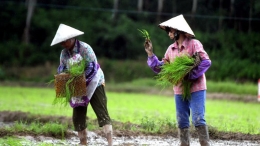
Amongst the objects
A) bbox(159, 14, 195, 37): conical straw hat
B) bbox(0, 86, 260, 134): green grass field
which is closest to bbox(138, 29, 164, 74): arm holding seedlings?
bbox(159, 14, 195, 37): conical straw hat

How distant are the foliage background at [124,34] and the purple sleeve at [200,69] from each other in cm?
2067

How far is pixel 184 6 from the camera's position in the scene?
113 ft

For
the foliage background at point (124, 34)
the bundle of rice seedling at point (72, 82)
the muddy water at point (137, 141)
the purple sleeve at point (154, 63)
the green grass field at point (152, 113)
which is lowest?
the muddy water at point (137, 141)

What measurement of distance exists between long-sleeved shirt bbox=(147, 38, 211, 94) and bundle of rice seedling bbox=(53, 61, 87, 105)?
0.93m

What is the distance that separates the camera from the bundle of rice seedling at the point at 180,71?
7.16 m

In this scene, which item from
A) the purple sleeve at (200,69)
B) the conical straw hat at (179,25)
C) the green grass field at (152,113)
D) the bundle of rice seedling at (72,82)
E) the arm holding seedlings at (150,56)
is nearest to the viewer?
the purple sleeve at (200,69)

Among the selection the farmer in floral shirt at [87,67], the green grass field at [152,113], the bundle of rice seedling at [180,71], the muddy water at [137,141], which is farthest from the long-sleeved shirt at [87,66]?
the green grass field at [152,113]

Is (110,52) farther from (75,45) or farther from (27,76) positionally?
(75,45)

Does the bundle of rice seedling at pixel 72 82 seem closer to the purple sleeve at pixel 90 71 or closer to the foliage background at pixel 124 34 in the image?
the purple sleeve at pixel 90 71

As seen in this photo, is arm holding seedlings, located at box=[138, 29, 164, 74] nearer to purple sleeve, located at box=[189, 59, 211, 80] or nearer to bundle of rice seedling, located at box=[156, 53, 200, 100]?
bundle of rice seedling, located at box=[156, 53, 200, 100]

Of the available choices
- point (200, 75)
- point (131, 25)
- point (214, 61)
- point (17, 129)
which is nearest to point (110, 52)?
point (131, 25)

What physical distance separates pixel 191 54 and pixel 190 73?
28 cm

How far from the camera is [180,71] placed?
7164 mm

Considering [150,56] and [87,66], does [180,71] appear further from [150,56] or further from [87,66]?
[87,66]
